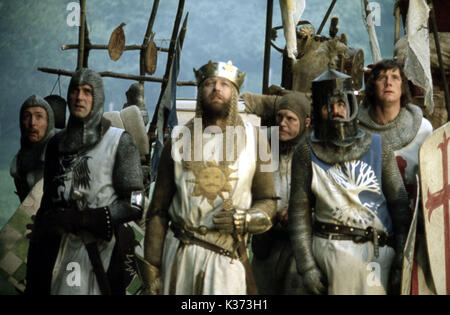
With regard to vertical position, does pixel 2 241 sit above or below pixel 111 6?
below

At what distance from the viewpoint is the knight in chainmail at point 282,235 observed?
14.8ft

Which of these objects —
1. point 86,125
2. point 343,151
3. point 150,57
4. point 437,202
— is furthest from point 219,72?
point 150,57

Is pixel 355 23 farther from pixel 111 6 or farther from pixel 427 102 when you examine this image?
pixel 427 102

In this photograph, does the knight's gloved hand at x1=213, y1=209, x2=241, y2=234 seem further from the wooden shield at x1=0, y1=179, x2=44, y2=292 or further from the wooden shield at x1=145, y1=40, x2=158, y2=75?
the wooden shield at x1=145, y1=40, x2=158, y2=75

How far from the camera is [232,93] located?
411 centimetres

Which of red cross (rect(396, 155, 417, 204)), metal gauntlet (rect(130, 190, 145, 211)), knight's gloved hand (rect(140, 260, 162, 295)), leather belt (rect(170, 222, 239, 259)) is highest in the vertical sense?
red cross (rect(396, 155, 417, 204))

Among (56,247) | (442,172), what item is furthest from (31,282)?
(442,172)

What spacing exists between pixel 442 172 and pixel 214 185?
145cm

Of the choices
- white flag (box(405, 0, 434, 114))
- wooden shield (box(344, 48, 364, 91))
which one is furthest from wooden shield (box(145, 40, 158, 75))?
white flag (box(405, 0, 434, 114))

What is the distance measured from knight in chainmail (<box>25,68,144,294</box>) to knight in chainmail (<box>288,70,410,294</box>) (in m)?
1.12

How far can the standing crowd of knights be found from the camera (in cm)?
383
